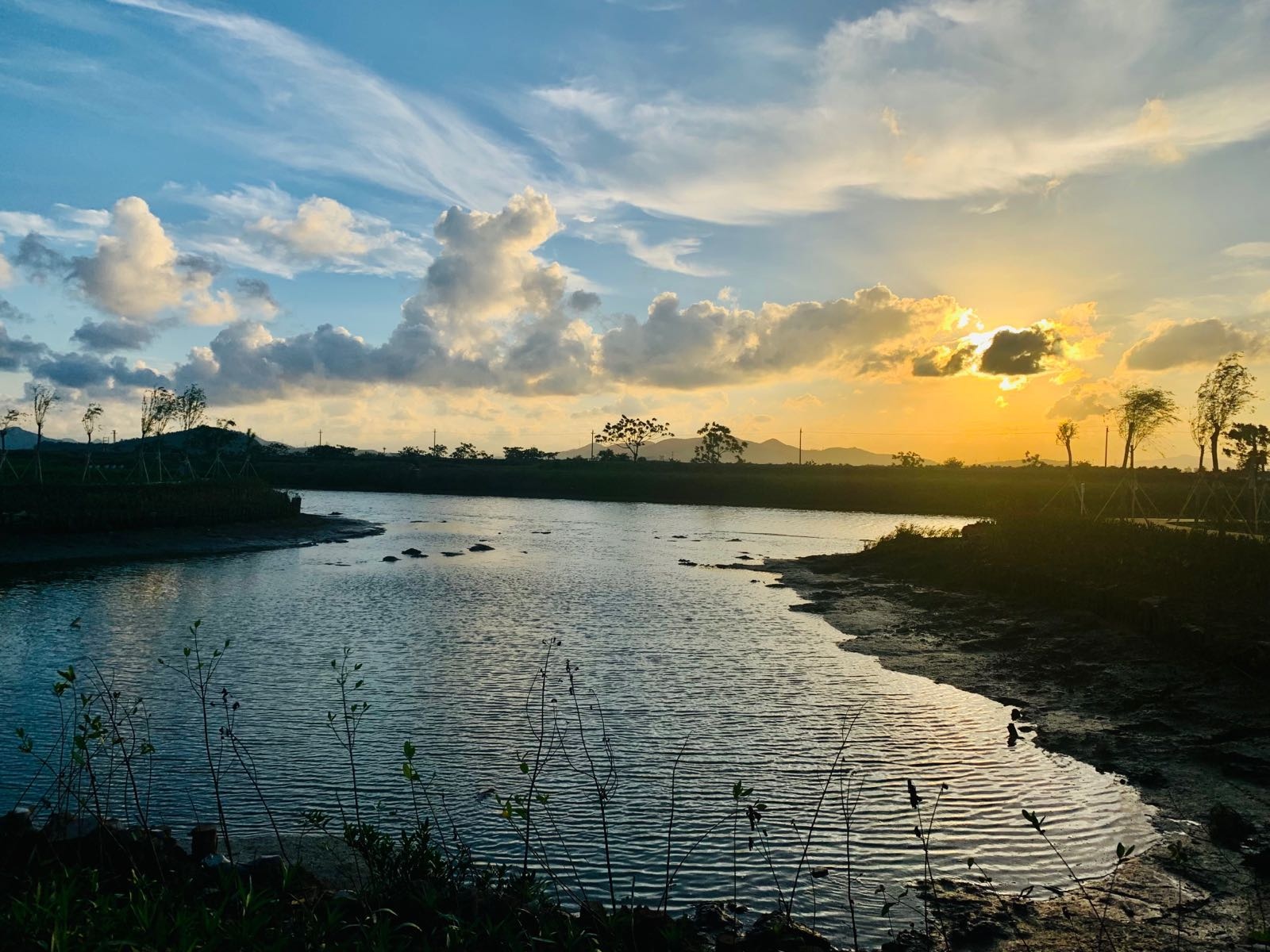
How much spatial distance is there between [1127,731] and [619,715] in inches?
409

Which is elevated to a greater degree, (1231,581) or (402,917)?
(1231,581)

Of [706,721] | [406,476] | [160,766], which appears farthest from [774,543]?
[406,476]

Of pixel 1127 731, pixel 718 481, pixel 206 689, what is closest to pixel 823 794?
pixel 1127 731

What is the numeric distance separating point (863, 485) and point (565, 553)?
3081 inches

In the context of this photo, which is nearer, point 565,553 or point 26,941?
point 26,941

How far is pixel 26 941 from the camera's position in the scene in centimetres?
698

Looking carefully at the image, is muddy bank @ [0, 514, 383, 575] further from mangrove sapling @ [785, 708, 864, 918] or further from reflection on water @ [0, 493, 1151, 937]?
mangrove sapling @ [785, 708, 864, 918]

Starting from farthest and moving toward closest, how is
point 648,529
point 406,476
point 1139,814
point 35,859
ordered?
point 406,476 → point 648,529 → point 1139,814 → point 35,859

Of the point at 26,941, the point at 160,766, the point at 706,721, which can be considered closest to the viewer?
the point at 26,941

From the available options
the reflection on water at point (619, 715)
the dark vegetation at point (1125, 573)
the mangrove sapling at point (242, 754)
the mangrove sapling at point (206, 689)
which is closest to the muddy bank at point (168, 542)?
the reflection on water at point (619, 715)

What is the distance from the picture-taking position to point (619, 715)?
18844 millimetres

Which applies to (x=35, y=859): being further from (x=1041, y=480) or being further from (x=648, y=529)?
(x=1041, y=480)

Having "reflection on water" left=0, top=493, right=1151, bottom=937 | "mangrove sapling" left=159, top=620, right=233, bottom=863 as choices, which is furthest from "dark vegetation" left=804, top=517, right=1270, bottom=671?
"mangrove sapling" left=159, top=620, right=233, bottom=863

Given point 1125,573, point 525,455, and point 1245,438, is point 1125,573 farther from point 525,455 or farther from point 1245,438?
point 525,455
